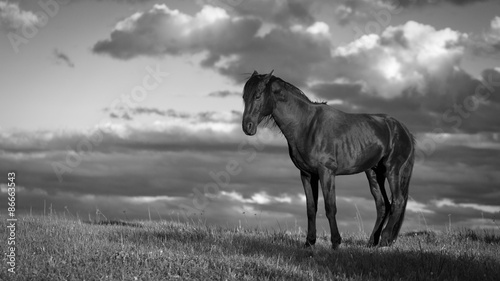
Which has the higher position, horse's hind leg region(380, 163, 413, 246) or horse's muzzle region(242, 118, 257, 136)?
horse's muzzle region(242, 118, 257, 136)

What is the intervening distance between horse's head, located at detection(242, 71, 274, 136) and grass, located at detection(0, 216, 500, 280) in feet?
8.13

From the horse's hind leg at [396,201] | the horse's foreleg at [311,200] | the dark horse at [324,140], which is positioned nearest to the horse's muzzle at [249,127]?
the dark horse at [324,140]

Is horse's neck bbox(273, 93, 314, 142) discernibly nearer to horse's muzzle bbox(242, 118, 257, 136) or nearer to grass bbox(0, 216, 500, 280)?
horse's muzzle bbox(242, 118, 257, 136)

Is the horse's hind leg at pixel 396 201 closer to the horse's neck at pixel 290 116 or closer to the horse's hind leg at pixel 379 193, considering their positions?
the horse's hind leg at pixel 379 193

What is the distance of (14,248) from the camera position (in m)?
11.0

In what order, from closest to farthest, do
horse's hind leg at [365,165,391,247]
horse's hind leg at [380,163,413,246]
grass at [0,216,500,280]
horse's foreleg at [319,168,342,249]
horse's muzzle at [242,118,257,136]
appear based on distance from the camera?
grass at [0,216,500,280] < horse's muzzle at [242,118,257,136] < horse's foreleg at [319,168,342,249] < horse's hind leg at [380,163,413,246] < horse's hind leg at [365,165,391,247]

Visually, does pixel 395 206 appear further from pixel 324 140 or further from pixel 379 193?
pixel 324 140

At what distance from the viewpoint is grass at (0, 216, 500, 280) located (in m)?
9.12

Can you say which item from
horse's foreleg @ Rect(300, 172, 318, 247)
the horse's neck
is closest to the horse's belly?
→ horse's foreleg @ Rect(300, 172, 318, 247)

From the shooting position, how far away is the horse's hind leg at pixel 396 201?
12938mm

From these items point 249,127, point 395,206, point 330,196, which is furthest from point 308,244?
point 249,127

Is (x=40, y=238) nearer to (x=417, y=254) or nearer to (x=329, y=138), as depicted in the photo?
(x=329, y=138)

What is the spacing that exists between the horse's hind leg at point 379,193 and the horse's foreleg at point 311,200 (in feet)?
7.01

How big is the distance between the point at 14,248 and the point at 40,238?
1228mm
